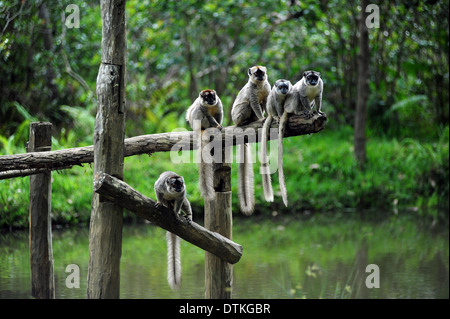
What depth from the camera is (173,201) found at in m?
4.28

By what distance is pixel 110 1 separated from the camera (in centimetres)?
378

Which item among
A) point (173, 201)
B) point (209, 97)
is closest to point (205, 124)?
point (209, 97)

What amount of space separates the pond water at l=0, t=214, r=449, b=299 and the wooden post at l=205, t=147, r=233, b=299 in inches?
48.9

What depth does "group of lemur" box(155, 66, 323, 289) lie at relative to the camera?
13.9 ft

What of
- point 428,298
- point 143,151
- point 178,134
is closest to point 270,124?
point 178,134

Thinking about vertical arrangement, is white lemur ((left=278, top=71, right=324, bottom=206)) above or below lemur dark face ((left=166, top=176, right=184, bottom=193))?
above

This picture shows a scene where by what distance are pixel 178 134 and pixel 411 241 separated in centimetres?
485

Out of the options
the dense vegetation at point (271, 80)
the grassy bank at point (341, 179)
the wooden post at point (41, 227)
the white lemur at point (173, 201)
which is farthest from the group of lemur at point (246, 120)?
the dense vegetation at point (271, 80)

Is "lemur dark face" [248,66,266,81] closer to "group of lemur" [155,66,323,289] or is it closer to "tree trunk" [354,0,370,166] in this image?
"group of lemur" [155,66,323,289]

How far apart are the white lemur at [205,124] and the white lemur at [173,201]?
22 centimetres

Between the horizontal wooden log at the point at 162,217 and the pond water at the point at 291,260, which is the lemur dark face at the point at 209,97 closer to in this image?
the horizontal wooden log at the point at 162,217

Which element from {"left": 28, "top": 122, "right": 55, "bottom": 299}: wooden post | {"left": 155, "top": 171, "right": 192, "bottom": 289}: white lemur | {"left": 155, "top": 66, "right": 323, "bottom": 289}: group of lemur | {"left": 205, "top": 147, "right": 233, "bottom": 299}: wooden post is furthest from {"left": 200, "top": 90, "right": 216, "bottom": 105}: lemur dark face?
{"left": 28, "top": 122, "right": 55, "bottom": 299}: wooden post

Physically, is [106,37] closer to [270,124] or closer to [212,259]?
[270,124]

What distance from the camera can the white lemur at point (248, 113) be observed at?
4.76 metres
